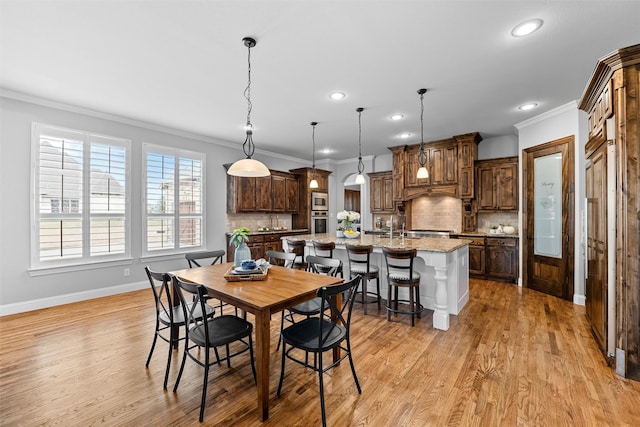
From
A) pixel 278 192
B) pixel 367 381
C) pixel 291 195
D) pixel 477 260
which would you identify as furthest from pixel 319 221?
pixel 367 381

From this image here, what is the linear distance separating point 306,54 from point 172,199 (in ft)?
12.6

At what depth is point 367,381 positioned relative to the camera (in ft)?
7.43

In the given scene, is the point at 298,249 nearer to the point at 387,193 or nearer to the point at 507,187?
the point at 387,193

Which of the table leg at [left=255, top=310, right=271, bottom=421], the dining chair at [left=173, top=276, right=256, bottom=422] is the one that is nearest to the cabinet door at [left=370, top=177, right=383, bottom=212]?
the dining chair at [left=173, top=276, right=256, bottom=422]

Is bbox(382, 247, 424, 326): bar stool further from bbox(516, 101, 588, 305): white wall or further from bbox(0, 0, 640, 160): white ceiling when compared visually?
bbox(516, 101, 588, 305): white wall

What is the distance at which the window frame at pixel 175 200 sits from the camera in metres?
4.94

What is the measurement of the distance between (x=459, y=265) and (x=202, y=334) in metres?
3.19

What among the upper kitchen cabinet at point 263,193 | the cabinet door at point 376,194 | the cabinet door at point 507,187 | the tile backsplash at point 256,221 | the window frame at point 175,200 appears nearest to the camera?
the window frame at point 175,200

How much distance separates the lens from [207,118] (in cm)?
471

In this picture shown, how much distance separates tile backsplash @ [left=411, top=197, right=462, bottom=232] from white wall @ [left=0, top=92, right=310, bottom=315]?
17.4 ft

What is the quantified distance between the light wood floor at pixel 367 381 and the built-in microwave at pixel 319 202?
4.62 meters

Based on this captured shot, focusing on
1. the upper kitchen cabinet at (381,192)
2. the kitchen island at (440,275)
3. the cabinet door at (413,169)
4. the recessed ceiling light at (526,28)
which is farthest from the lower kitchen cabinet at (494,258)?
the recessed ceiling light at (526,28)

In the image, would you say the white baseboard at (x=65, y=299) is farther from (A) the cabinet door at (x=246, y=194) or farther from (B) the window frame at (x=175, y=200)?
(A) the cabinet door at (x=246, y=194)

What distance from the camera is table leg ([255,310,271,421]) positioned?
1.82 m
